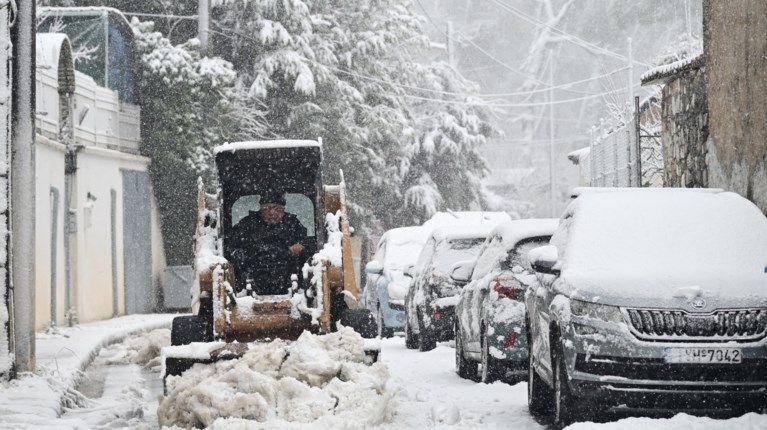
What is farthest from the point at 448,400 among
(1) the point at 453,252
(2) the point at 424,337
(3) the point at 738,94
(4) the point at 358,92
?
(4) the point at 358,92

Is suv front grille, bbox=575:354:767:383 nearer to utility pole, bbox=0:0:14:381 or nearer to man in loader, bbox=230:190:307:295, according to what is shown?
man in loader, bbox=230:190:307:295

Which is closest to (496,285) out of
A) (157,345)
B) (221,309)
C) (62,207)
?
(221,309)

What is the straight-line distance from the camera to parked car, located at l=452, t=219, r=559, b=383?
12.4 m

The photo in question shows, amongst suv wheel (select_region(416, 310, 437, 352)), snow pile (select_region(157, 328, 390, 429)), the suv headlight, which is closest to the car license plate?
the suv headlight

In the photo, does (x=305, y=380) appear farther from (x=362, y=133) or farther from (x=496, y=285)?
(x=362, y=133)

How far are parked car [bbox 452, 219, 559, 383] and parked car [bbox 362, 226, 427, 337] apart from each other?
20.9ft

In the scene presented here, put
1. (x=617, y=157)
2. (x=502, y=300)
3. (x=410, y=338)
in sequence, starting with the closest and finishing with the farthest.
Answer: (x=502, y=300) < (x=410, y=338) < (x=617, y=157)

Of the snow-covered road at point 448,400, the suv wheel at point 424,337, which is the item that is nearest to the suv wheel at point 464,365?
the snow-covered road at point 448,400

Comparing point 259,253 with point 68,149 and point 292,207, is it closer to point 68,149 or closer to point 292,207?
point 292,207

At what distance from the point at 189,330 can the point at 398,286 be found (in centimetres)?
842

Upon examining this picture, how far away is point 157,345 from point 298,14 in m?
22.7

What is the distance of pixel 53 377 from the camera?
13586mm

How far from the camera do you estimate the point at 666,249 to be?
9633 mm

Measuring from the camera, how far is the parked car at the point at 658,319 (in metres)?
8.80
